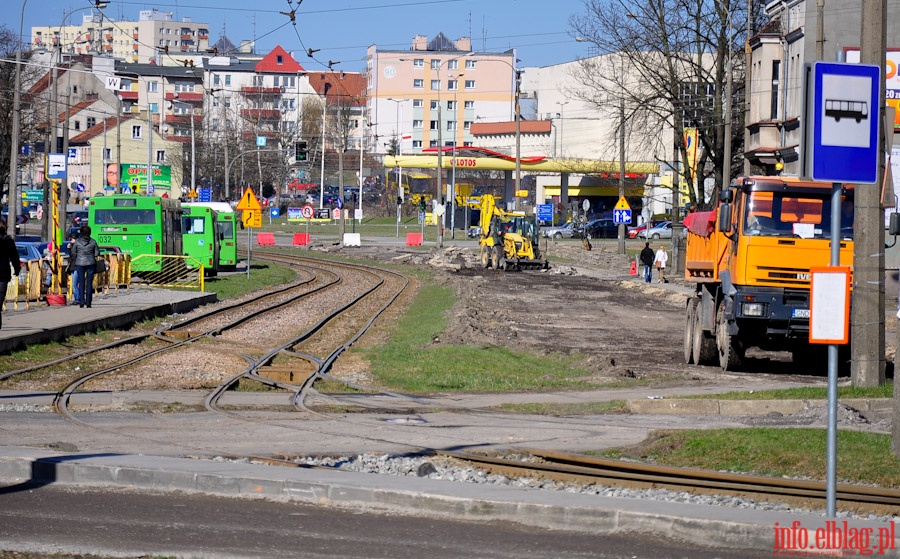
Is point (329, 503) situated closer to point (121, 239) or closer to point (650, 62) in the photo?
point (121, 239)

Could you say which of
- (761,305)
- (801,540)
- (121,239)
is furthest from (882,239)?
(121,239)

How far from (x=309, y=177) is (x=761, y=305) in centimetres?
12375

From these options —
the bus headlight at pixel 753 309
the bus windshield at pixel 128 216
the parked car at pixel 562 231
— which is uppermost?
the bus windshield at pixel 128 216

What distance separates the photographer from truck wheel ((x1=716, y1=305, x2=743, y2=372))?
2031 cm

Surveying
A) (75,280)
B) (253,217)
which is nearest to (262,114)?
(253,217)

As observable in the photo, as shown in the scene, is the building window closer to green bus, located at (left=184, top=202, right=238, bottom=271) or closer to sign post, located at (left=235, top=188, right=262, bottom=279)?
sign post, located at (left=235, top=188, right=262, bottom=279)

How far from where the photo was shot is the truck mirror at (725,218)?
19094mm

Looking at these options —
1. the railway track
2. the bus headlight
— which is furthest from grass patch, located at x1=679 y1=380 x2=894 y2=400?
the railway track

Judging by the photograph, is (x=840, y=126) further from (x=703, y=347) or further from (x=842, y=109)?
(x=703, y=347)

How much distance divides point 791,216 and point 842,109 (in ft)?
38.6

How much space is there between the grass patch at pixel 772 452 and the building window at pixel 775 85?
94.8 feet

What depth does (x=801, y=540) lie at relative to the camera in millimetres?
7875

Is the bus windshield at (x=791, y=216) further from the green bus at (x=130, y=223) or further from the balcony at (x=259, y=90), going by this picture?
the balcony at (x=259, y=90)

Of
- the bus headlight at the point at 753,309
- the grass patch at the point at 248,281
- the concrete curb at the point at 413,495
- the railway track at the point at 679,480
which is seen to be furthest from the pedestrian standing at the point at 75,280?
the railway track at the point at 679,480
